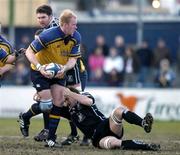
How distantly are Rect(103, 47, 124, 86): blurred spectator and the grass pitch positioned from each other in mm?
3998

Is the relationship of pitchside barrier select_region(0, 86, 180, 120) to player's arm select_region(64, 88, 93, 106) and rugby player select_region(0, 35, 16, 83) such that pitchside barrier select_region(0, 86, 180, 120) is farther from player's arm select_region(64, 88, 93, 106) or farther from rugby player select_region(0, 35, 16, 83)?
player's arm select_region(64, 88, 93, 106)

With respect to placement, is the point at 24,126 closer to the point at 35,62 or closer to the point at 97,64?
the point at 35,62

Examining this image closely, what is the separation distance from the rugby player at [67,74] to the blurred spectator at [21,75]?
10.2 m

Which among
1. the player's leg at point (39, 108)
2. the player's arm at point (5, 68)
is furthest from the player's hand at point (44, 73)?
the player's arm at point (5, 68)

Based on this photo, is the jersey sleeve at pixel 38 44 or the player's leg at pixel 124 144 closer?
the player's leg at pixel 124 144

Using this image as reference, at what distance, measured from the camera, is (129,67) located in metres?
25.5

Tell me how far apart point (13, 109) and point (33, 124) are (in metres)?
4.28

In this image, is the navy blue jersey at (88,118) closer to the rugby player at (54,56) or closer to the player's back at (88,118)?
the player's back at (88,118)

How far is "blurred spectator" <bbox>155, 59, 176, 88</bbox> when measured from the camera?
2497cm

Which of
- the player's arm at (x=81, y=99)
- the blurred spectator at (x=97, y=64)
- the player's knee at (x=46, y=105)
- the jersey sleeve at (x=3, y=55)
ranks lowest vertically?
the blurred spectator at (x=97, y=64)

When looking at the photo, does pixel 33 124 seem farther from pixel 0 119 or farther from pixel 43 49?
pixel 43 49

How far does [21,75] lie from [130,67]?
3614 mm

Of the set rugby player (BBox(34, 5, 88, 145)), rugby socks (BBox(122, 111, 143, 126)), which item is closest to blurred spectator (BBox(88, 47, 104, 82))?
rugby player (BBox(34, 5, 88, 145))

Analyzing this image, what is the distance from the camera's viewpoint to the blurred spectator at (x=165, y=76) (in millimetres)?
24969
